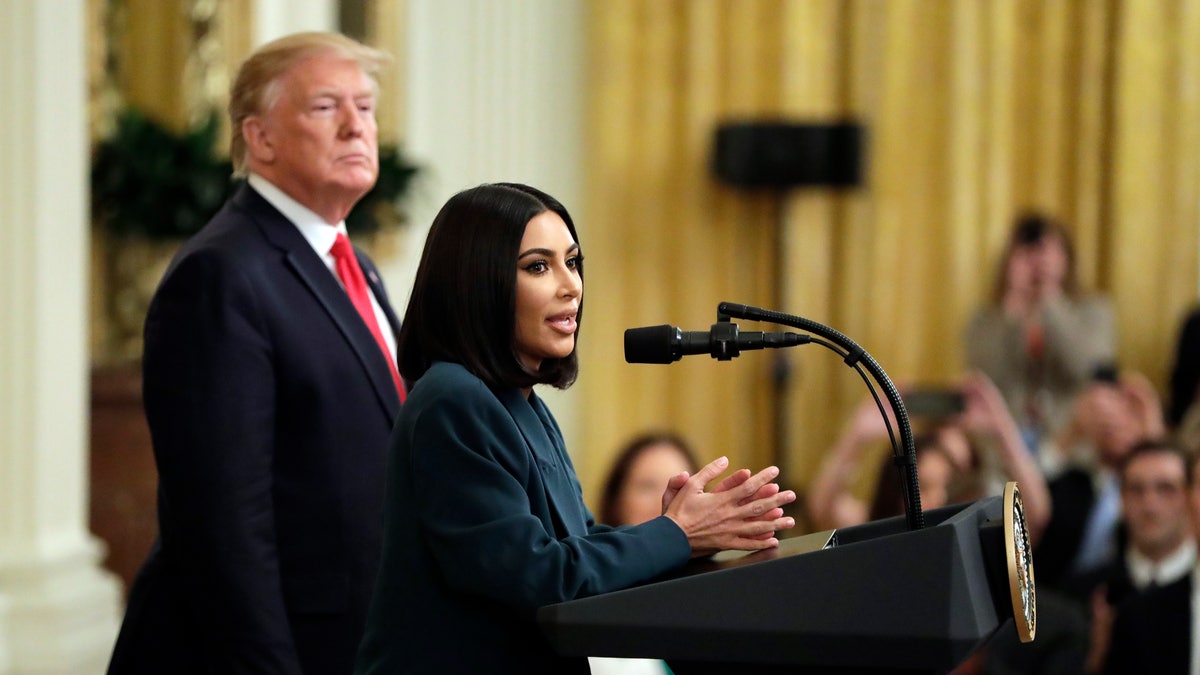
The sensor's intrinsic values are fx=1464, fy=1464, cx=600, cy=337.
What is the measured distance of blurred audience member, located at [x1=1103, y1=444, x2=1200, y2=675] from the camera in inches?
149

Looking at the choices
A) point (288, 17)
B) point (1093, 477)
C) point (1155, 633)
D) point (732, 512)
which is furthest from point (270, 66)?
point (1093, 477)

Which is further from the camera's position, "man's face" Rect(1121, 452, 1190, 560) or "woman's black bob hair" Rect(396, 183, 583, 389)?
"man's face" Rect(1121, 452, 1190, 560)

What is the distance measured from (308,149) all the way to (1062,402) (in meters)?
5.44

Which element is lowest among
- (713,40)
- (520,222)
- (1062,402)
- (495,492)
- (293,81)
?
(1062,402)

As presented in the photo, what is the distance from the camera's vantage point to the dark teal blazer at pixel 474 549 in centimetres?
158

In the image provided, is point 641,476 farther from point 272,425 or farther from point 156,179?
point 156,179

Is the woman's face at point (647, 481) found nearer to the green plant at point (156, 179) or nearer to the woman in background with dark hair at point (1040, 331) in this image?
the green plant at point (156, 179)

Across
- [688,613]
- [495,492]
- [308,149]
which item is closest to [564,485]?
[495,492]

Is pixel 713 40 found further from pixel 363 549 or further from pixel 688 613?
pixel 688 613

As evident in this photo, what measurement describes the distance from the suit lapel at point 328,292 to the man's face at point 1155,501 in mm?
2920

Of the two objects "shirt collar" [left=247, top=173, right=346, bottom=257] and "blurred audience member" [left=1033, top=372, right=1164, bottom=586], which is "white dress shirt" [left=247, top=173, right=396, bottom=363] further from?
"blurred audience member" [left=1033, top=372, right=1164, bottom=586]

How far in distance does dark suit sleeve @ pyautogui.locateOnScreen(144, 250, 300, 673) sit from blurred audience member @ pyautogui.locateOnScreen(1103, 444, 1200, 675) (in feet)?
8.05

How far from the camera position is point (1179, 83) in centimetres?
764

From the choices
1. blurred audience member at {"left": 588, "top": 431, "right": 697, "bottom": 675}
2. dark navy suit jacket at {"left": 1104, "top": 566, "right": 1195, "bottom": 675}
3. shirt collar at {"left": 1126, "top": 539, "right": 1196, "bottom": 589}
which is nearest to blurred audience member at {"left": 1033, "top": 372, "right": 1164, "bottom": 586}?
shirt collar at {"left": 1126, "top": 539, "right": 1196, "bottom": 589}
